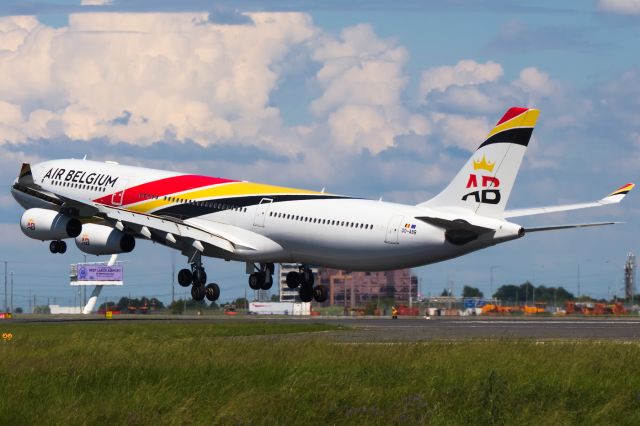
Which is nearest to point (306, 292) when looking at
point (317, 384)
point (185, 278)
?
point (185, 278)

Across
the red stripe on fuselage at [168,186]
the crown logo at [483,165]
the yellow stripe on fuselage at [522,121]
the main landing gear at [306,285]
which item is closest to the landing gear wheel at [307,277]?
the main landing gear at [306,285]

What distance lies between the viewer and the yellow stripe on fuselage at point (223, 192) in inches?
2815

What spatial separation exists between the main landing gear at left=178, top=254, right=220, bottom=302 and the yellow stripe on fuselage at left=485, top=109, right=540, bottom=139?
64.5ft

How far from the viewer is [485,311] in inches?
6225

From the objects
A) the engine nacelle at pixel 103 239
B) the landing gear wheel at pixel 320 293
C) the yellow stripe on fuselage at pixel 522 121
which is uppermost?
the yellow stripe on fuselage at pixel 522 121

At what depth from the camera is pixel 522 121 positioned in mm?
65312

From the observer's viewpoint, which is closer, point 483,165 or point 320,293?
point 483,165

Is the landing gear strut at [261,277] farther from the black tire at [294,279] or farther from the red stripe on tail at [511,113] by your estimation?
the red stripe on tail at [511,113]

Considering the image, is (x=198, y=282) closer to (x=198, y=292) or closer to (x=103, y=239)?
(x=198, y=292)

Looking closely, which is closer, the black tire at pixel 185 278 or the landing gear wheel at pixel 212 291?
the landing gear wheel at pixel 212 291

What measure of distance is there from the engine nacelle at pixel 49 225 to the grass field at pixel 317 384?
29.4 m

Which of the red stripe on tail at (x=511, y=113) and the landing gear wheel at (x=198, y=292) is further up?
the red stripe on tail at (x=511, y=113)

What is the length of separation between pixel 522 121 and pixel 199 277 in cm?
2206

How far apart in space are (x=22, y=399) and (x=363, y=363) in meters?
12.3
